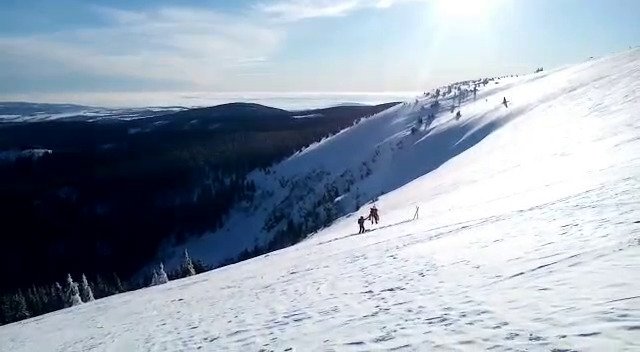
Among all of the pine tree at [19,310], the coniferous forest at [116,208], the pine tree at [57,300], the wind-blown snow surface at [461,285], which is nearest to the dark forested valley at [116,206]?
the coniferous forest at [116,208]

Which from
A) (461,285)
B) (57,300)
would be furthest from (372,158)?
(461,285)

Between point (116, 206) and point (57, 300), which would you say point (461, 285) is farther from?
point (116, 206)

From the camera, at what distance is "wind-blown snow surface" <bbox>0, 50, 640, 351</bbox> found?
26.6ft

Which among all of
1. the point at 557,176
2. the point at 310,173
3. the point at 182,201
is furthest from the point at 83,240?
the point at 557,176

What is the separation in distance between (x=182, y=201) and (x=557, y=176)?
147 meters

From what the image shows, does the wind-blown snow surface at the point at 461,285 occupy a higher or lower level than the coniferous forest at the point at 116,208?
higher

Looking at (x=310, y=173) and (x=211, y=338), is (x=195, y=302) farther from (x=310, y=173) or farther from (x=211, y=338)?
(x=310, y=173)

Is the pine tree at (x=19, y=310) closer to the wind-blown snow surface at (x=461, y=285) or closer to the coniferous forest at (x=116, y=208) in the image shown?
the coniferous forest at (x=116, y=208)

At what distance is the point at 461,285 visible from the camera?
11352mm

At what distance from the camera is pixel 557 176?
24578 millimetres

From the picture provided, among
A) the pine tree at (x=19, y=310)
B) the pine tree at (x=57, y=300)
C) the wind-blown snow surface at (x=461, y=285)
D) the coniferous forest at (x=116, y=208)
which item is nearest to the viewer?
the wind-blown snow surface at (x=461, y=285)

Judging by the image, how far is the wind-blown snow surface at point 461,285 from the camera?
8094mm

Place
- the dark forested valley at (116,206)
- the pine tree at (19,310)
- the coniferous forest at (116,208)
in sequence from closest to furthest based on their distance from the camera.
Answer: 1. the pine tree at (19,310)
2. the coniferous forest at (116,208)
3. the dark forested valley at (116,206)

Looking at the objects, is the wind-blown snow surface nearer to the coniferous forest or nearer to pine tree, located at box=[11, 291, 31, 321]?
pine tree, located at box=[11, 291, 31, 321]
